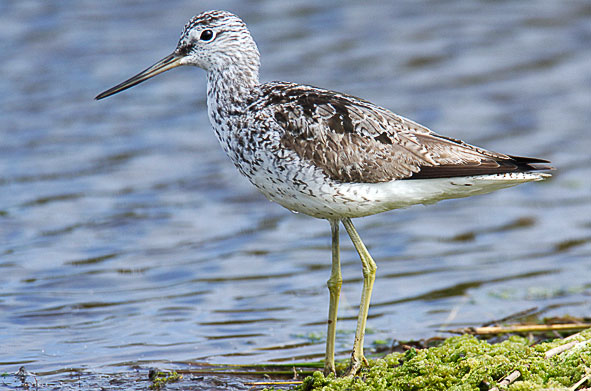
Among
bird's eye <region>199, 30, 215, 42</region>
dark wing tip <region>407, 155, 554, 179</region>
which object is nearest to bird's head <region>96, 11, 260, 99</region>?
bird's eye <region>199, 30, 215, 42</region>

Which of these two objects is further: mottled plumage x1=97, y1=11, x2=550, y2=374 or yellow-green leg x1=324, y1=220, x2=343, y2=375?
yellow-green leg x1=324, y1=220, x2=343, y2=375

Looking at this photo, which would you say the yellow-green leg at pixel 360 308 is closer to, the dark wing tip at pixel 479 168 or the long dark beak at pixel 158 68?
Result: the dark wing tip at pixel 479 168

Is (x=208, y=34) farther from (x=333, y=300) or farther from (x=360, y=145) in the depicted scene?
(x=333, y=300)

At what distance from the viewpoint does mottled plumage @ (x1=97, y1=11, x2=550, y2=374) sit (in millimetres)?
6785

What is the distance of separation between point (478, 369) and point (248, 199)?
6476mm

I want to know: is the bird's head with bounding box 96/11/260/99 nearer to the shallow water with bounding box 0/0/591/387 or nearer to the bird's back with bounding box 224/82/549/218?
the bird's back with bounding box 224/82/549/218

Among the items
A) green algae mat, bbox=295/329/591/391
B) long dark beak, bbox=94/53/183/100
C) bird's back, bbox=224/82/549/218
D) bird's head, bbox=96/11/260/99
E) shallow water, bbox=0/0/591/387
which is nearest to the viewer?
green algae mat, bbox=295/329/591/391

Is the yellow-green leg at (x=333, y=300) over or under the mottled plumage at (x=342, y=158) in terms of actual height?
under

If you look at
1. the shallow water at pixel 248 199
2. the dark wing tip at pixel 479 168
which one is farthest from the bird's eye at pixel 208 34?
the shallow water at pixel 248 199

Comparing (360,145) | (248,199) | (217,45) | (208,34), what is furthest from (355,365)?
(248,199)

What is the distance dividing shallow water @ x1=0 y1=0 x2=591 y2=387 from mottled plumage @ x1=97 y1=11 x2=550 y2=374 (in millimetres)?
1831

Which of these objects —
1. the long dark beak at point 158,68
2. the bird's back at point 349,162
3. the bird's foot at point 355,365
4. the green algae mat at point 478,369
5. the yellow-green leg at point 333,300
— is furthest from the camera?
the long dark beak at point 158,68

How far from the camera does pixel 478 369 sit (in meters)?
6.18

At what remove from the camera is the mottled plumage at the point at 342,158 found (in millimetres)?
6785
